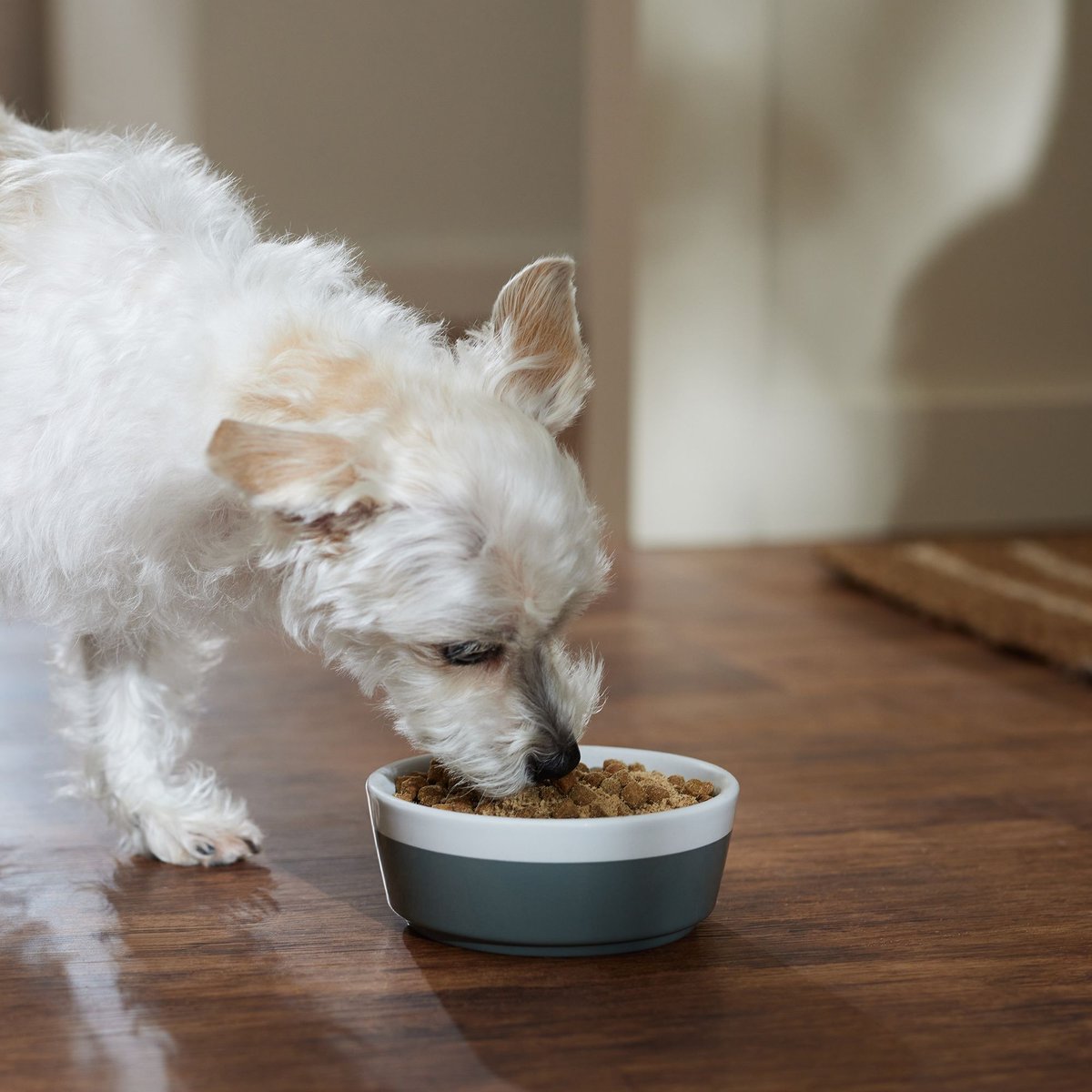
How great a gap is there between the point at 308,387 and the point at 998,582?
194cm

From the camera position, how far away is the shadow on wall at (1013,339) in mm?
3459

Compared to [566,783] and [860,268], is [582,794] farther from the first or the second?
[860,268]

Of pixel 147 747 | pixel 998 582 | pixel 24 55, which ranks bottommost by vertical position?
pixel 998 582

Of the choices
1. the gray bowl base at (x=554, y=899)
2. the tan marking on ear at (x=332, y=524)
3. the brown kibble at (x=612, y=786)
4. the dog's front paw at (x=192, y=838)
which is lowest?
the dog's front paw at (x=192, y=838)

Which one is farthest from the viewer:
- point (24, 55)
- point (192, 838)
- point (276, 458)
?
point (24, 55)

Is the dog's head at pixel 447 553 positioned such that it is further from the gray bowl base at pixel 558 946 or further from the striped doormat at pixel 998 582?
the striped doormat at pixel 998 582

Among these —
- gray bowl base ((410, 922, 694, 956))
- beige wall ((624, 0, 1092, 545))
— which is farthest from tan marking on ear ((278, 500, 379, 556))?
beige wall ((624, 0, 1092, 545))

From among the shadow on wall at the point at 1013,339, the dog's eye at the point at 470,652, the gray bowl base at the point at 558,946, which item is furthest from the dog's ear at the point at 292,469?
the shadow on wall at the point at 1013,339

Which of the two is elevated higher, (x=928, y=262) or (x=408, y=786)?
(x=928, y=262)

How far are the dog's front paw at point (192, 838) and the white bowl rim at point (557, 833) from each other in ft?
1.01

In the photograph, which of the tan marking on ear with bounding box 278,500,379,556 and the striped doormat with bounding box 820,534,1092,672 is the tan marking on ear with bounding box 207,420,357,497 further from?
the striped doormat with bounding box 820,534,1092,672

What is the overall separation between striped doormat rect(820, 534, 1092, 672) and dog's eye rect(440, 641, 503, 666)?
4.39 feet

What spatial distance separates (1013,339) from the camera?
11.5 ft

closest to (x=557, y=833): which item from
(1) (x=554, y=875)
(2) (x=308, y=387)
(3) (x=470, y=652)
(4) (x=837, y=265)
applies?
(1) (x=554, y=875)
